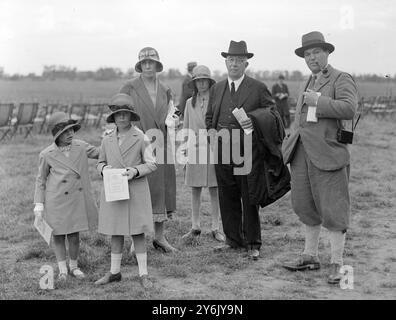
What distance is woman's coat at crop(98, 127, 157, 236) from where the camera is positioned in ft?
17.4

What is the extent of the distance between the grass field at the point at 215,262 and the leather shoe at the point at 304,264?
0.09 metres

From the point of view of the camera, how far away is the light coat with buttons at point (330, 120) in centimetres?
524

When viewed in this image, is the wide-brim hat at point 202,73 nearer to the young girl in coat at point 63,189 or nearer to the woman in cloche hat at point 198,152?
the woman in cloche hat at point 198,152

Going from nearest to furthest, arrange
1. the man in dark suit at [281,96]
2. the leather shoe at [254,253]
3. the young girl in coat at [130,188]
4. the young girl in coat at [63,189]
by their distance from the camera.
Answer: the young girl in coat at [130,188], the young girl in coat at [63,189], the leather shoe at [254,253], the man in dark suit at [281,96]

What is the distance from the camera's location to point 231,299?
4918mm

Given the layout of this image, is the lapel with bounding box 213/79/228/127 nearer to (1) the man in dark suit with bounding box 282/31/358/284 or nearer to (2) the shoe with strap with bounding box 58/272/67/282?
(1) the man in dark suit with bounding box 282/31/358/284

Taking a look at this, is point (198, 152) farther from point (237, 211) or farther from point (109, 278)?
point (109, 278)

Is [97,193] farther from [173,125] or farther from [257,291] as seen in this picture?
[257,291]

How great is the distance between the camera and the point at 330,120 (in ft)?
17.8

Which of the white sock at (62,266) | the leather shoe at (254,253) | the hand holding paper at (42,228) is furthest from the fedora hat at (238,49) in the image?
the white sock at (62,266)

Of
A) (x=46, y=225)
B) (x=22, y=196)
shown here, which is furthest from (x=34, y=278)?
(x=22, y=196)

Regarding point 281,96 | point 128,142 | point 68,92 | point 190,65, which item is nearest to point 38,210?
point 128,142

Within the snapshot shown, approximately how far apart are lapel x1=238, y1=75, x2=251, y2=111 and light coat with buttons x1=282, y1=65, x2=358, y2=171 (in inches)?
36.0

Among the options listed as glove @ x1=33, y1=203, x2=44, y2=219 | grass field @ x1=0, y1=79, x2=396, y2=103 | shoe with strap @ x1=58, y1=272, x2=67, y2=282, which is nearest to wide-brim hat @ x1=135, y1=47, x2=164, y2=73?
glove @ x1=33, y1=203, x2=44, y2=219
